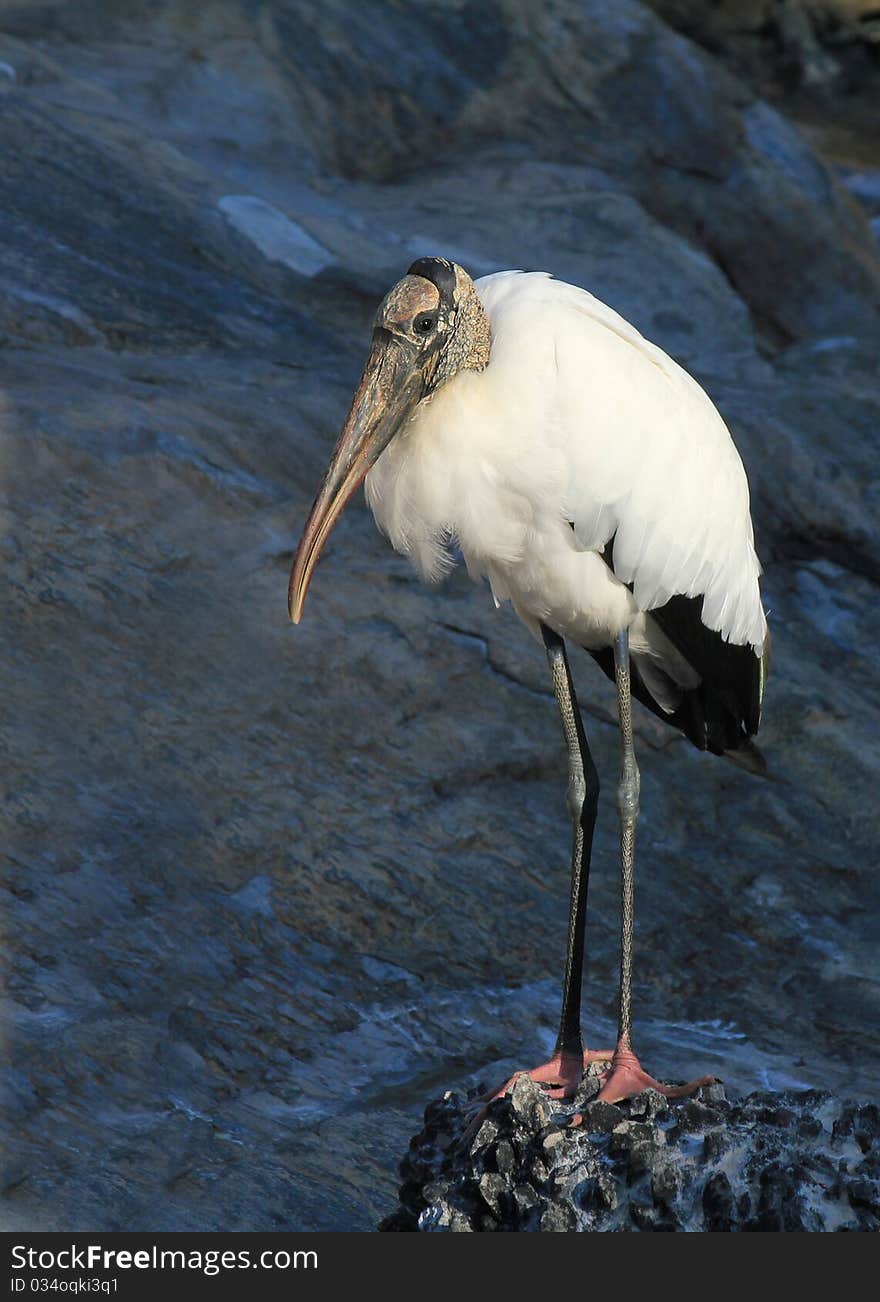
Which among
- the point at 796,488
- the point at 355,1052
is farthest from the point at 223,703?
the point at 796,488

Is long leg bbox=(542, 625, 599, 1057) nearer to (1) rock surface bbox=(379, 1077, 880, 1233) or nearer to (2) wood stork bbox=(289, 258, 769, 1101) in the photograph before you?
(2) wood stork bbox=(289, 258, 769, 1101)

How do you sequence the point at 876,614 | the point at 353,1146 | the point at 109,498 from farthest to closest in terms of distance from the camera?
the point at 876,614 < the point at 109,498 < the point at 353,1146

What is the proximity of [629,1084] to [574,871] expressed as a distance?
52 centimetres

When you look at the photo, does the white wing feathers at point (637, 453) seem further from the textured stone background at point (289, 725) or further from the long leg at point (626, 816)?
the textured stone background at point (289, 725)

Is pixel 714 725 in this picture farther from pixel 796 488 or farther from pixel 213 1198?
pixel 796 488

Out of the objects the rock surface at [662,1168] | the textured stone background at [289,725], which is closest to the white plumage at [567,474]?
the rock surface at [662,1168]

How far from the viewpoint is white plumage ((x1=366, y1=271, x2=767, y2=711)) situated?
10.2 ft

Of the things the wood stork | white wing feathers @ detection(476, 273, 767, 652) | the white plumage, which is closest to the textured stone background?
the wood stork

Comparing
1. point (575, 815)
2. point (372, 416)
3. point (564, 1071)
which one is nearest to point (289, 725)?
point (575, 815)

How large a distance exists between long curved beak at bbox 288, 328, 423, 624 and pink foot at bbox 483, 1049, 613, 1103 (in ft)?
3.52

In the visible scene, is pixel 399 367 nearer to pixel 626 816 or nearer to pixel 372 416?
pixel 372 416

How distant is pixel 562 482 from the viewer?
10.3ft

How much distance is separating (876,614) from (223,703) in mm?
2380

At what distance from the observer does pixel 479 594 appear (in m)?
5.06
